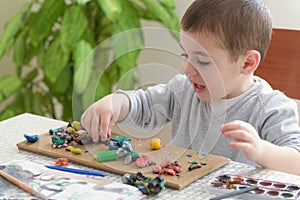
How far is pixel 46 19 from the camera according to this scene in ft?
7.29

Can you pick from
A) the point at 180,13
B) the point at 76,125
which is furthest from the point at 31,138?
the point at 180,13

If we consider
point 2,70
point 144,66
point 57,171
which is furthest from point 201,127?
point 2,70

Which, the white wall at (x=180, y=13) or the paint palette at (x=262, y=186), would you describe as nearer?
the paint palette at (x=262, y=186)

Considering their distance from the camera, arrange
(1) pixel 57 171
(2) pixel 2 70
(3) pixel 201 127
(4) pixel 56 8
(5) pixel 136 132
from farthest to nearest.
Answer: (2) pixel 2 70
(4) pixel 56 8
(3) pixel 201 127
(5) pixel 136 132
(1) pixel 57 171

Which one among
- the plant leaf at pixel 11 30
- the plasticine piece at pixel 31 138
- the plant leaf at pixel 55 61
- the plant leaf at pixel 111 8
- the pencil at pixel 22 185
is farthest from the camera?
the plant leaf at pixel 11 30

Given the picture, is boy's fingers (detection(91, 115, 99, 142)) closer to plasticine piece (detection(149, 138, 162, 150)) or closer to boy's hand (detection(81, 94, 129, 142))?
boy's hand (detection(81, 94, 129, 142))

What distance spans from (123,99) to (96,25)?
3.64 feet

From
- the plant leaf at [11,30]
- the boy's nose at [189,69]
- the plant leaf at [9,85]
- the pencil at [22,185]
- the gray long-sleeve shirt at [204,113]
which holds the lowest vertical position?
the plant leaf at [9,85]

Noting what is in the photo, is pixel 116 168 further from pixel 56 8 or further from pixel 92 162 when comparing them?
pixel 56 8

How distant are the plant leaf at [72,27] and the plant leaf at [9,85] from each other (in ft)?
1.08


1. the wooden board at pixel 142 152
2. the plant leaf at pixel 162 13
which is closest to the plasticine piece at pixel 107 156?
the wooden board at pixel 142 152

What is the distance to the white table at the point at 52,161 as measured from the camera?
98 cm

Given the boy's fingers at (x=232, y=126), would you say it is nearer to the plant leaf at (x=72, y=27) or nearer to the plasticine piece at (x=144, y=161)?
the plasticine piece at (x=144, y=161)

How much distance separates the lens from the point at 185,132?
125 centimetres
